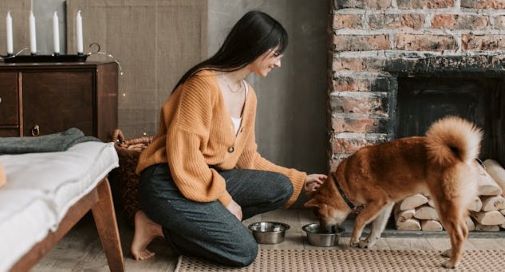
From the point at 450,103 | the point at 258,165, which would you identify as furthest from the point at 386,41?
the point at 258,165

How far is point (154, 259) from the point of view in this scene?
8.82ft

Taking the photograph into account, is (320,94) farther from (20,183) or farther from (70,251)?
(20,183)

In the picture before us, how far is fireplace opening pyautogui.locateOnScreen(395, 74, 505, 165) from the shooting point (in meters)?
3.39

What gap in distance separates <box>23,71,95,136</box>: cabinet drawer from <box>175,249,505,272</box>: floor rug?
83cm

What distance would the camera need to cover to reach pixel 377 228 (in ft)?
9.61

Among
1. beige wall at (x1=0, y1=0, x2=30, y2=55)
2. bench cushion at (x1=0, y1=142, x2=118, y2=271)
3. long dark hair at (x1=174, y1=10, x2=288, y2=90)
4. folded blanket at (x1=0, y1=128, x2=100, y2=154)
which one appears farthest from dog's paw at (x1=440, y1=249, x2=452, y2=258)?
beige wall at (x1=0, y1=0, x2=30, y2=55)

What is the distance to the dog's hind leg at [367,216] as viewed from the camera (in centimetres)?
286

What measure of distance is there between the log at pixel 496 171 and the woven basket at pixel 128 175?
64.6 inches

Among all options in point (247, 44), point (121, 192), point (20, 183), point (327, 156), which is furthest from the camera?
point (327, 156)

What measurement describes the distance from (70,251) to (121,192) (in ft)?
1.28

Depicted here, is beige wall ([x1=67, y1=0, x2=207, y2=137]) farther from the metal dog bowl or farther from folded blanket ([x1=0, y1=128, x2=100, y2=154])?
folded blanket ([x1=0, y1=128, x2=100, y2=154])

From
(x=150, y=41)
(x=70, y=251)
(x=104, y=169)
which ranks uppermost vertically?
(x=150, y=41)

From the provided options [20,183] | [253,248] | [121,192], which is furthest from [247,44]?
[20,183]

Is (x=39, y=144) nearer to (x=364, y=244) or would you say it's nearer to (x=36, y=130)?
(x=36, y=130)
